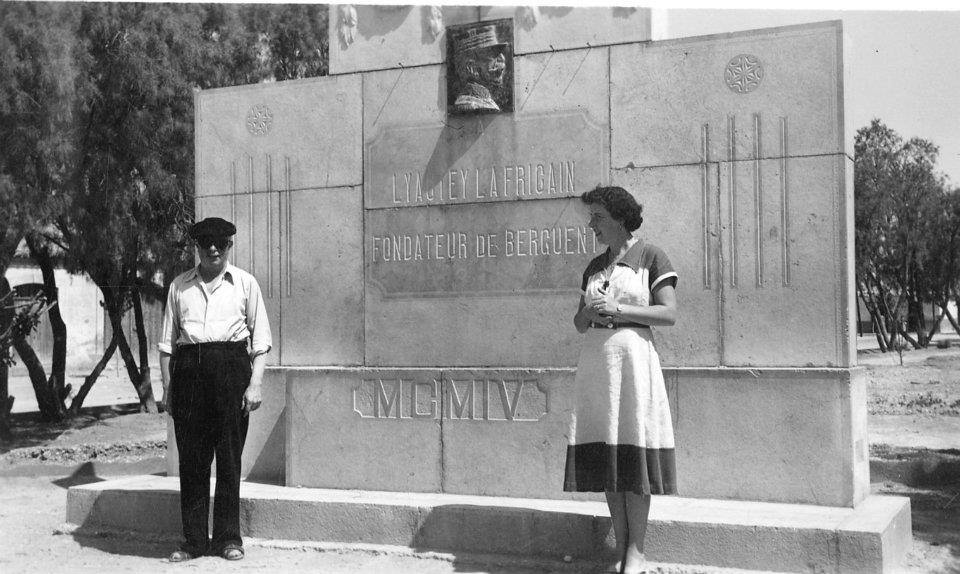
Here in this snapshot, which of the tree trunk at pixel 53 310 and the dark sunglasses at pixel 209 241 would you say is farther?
the tree trunk at pixel 53 310

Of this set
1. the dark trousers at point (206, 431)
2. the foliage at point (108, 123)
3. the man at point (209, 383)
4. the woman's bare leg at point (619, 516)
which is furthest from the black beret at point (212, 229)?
the foliage at point (108, 123)

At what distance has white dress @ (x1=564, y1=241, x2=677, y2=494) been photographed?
173 inches

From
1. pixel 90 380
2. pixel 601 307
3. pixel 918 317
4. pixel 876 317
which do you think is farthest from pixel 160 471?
pixel 918 317

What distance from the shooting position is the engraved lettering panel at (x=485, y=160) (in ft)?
19.2

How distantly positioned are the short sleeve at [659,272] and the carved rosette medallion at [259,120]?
3189mm

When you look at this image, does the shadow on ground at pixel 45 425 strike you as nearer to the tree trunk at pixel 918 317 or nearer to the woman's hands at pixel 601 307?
the woman's hands at pixel 601 307

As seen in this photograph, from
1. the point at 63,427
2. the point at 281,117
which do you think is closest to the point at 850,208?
the point at 281,117

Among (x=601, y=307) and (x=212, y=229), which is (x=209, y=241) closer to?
(x=212, y=229)

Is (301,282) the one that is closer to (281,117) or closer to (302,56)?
(281,117)

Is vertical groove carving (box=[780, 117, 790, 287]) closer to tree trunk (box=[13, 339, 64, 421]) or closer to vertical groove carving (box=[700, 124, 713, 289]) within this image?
vertical groove carving (box=[700, 124, 713, 289])

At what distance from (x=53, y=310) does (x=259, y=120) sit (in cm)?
785

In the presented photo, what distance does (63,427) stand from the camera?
13469 mm

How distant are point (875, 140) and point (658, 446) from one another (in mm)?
27428

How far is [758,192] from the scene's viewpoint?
5.44 m
